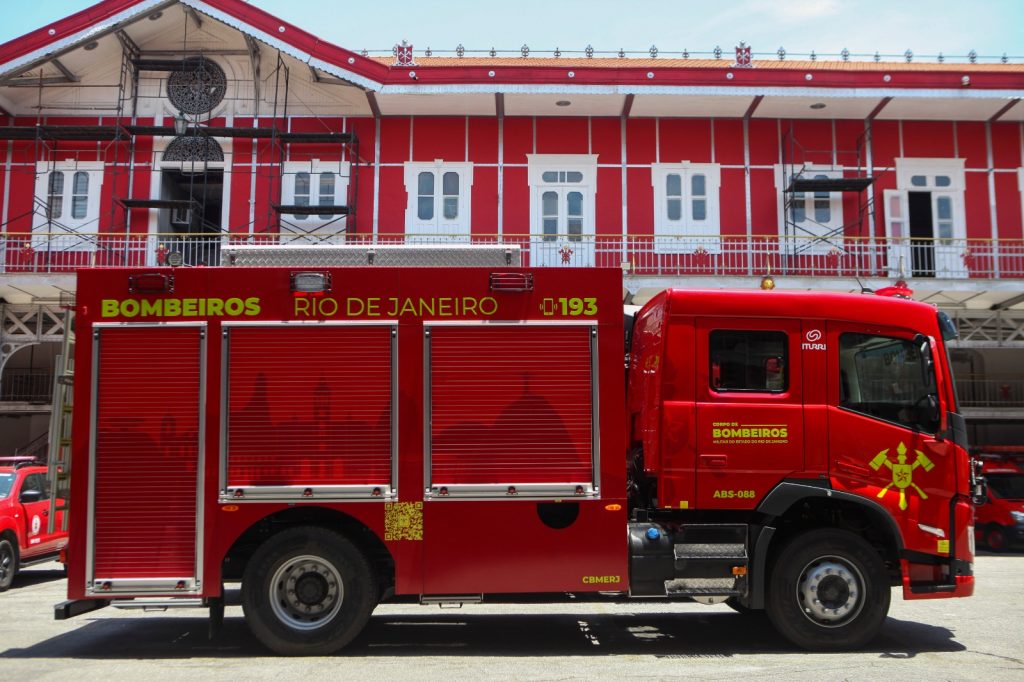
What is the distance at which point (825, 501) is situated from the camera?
7828 millimetres

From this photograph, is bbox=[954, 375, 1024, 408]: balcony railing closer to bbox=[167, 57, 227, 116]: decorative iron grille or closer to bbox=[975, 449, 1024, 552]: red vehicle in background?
bbox=[975, 449, 1024, 552]: red vehicle in background

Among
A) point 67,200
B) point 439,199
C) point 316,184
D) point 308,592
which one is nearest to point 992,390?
point 439,199

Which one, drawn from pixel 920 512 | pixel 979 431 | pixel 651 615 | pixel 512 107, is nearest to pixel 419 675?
pixel 651 615

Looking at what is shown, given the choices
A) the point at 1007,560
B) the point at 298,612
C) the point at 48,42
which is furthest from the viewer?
the point at 48,42

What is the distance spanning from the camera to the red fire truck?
295 inches

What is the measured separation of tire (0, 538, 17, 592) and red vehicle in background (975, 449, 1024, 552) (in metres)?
16.8

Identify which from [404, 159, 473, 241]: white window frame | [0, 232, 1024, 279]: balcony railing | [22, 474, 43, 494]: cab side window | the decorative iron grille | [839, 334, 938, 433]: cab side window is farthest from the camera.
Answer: the decorative iron grille

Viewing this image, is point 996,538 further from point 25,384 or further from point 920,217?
point 25,384

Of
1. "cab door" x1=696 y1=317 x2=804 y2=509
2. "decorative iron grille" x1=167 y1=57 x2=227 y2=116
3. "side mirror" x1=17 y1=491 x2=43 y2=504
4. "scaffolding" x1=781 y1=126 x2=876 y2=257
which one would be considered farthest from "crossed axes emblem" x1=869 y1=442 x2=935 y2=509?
"decorative iron grille" x1=167 y1=57 x2=227 y2=116

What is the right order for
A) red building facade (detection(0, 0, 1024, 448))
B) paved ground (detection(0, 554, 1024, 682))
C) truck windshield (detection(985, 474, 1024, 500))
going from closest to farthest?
paved ground (detection(0, 554, 1024, 682))
truck windshield (detection(985, 474, 1024, 500))
red building facade (detection(0, 0, 1024, 448))

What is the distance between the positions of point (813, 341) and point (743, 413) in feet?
3.01

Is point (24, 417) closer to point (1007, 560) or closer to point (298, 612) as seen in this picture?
point (298, 612)

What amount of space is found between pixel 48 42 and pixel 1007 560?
22.2m

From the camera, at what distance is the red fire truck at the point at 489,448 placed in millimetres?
7488
